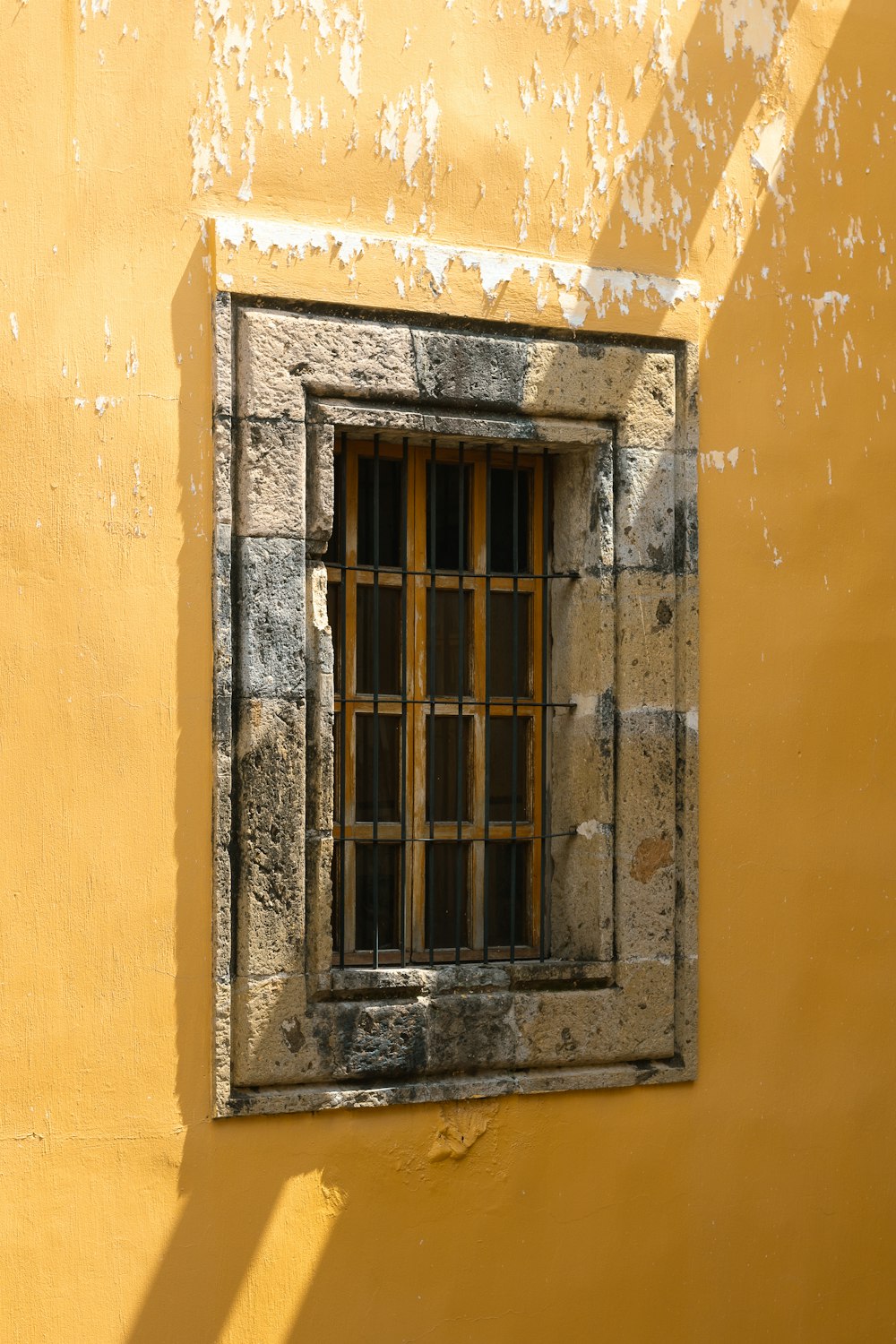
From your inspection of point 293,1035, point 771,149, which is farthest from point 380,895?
point 771,149

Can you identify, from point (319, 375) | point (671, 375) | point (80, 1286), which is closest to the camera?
point (80, 1286)

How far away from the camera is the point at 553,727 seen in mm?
4086

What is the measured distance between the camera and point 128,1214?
346 cm

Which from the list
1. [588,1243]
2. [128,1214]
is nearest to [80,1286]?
[128,1214]

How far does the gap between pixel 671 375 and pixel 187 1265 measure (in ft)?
8.28

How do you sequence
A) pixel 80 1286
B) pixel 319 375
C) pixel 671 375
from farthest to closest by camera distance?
pixel 671 375 → pixel 319 375 → pixel 80 1286

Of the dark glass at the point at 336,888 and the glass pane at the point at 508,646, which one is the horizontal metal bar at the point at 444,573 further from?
the dark glass at the point at 336,888

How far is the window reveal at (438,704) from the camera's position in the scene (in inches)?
153

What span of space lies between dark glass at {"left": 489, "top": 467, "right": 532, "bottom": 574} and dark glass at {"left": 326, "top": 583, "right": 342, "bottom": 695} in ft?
1.45

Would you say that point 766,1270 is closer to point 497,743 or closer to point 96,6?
point 497,743

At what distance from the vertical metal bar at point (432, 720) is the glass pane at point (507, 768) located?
7.3 inches

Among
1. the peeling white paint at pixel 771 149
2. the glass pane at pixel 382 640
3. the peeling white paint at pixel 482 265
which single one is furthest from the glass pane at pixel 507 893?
the peeling white paint at pixel 771 149

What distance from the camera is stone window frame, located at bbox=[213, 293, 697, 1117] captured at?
3590mm

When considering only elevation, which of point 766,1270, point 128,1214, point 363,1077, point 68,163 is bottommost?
point 766,1270
